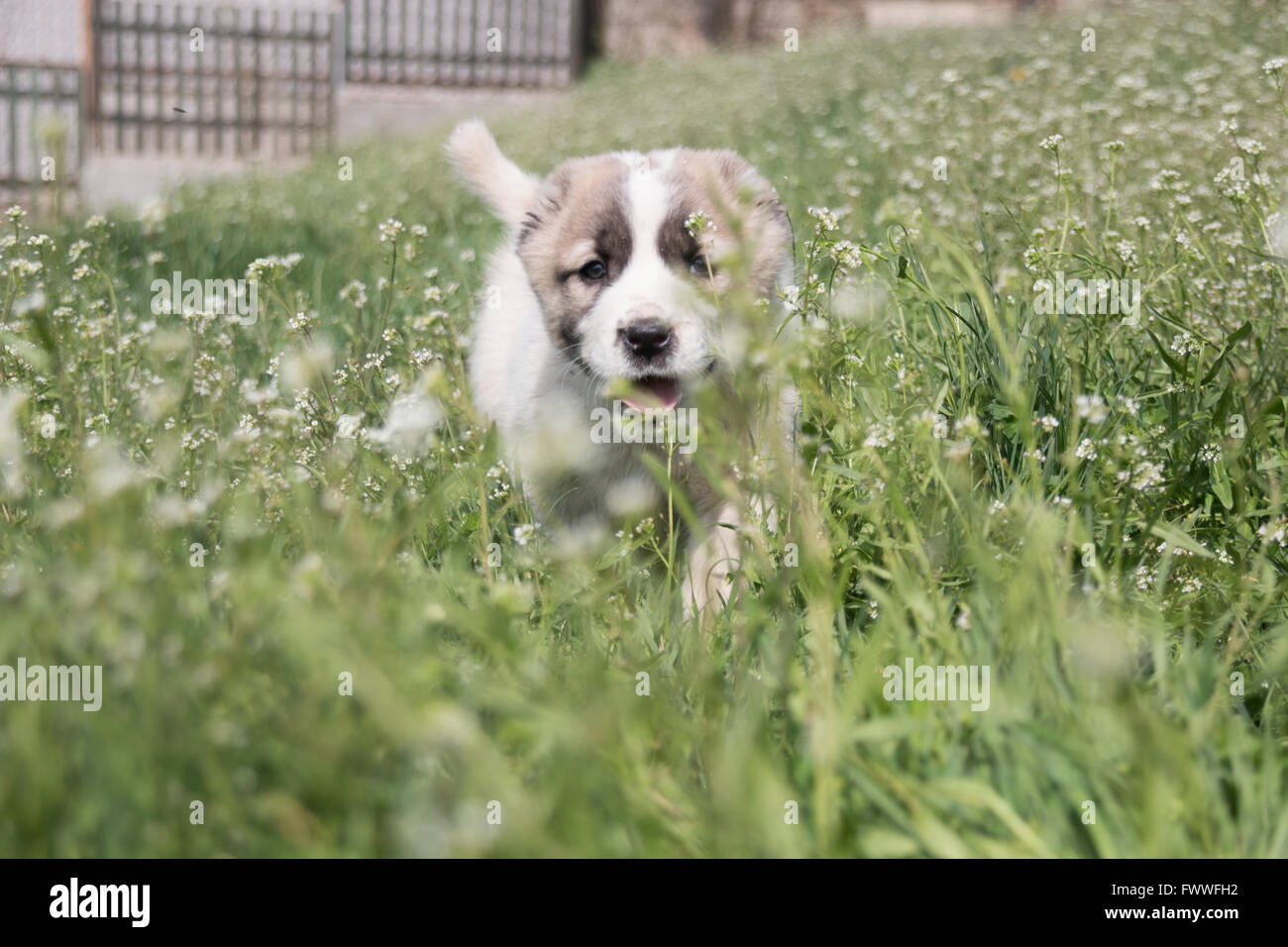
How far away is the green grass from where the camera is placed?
3.45ft

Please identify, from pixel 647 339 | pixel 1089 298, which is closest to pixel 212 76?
pixel 647 339

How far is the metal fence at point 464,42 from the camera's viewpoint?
14.1 m

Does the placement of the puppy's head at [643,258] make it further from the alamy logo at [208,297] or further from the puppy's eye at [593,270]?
the alamy logo at [208,297]

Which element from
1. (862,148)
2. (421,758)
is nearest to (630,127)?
(862,148)

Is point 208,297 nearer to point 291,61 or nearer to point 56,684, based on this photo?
point 56,684

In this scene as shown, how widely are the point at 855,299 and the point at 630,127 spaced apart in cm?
582

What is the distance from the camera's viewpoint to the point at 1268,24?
6.60 metres

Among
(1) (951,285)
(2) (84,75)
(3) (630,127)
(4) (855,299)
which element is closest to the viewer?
(4) (855,299)

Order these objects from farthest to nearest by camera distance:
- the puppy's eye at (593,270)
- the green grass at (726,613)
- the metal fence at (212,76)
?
the metal fence at (212,76) < the puppy's eye at (593,270) < the green grass at (726,613)

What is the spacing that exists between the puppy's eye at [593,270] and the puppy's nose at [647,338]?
0.32 m

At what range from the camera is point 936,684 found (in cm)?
149

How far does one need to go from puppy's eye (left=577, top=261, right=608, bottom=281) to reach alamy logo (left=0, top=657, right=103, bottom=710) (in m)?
1.68
